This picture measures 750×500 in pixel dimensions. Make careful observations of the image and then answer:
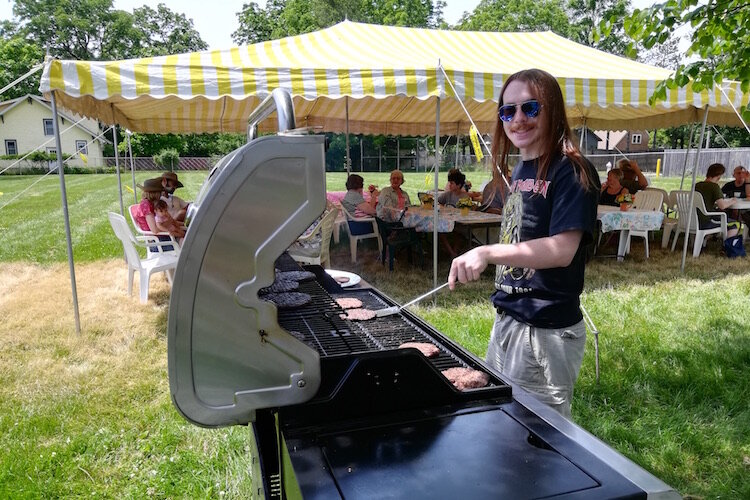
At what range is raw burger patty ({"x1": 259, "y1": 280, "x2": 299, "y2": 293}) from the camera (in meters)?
1.94

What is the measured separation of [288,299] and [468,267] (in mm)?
798

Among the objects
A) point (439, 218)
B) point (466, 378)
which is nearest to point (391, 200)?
point (439, 218)

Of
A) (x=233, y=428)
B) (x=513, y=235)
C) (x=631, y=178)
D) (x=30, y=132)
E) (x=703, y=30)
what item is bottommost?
Result: (x=233, y=428)

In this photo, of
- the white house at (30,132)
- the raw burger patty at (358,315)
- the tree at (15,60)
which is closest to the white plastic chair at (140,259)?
the raw burger patty at (358,315)

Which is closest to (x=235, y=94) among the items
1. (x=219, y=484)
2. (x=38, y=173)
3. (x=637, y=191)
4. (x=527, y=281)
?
(x=219, y=484)

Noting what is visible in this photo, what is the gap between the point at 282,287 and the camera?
6.54 feet

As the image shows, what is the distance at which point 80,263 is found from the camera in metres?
8.09

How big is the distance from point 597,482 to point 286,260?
1.75 metres

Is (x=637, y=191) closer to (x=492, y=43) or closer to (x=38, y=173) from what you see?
(x=492, y=43)

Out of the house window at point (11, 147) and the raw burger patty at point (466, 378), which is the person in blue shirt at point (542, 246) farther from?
the house window at point (11, 147)

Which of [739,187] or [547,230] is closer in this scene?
[547,230]

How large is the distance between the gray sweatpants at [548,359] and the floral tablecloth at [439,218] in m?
4.86

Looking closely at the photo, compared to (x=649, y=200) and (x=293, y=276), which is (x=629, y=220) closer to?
(x=649, y=200)

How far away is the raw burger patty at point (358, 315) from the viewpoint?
1.89 m
